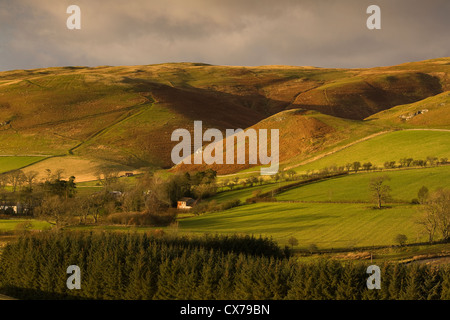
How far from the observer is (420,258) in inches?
1433

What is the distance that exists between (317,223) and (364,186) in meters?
17.0

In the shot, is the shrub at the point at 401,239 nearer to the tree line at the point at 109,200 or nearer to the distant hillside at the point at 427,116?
the tree line at the point at 109,200

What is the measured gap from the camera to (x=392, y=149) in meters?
91.0

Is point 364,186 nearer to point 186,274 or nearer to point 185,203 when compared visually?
point 185,203

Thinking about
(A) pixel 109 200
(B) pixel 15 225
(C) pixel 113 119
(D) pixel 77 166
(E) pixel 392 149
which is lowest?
(B) pixel 15 225

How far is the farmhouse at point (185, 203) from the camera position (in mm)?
73831

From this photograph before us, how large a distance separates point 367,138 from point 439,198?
6114cm

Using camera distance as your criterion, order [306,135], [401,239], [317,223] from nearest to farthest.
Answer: [401,239]
[317,223]
[306,135]

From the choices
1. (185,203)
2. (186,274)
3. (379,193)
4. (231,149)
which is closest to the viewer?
(186,274)

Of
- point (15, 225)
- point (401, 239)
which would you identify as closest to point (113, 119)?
point (15, 225)

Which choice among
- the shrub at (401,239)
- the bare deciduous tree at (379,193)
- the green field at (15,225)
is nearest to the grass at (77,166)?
the green field at (15,225)

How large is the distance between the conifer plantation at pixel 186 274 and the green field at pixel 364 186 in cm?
3481
